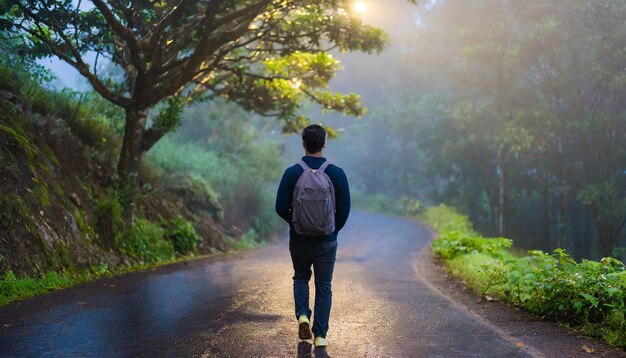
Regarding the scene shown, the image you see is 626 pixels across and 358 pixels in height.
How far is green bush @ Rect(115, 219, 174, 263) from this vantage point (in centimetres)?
1185

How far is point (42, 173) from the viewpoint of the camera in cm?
1023

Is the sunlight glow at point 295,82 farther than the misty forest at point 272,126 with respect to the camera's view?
Yes

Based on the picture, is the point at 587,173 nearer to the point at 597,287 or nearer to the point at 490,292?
the point at 490,292

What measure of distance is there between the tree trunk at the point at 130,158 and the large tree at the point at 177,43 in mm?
23

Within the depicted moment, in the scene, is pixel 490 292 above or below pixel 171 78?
below

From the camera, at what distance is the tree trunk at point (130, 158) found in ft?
41.1

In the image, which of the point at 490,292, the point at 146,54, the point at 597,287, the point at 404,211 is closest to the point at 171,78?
the point at 146,54

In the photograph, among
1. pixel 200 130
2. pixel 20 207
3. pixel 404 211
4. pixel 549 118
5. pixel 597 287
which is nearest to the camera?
pixel 597 287

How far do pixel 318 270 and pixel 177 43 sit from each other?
27.0 ft

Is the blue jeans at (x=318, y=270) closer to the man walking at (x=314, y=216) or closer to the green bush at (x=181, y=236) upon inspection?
the man walking at (x=314, y=216)

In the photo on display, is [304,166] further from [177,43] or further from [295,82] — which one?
[295,82]

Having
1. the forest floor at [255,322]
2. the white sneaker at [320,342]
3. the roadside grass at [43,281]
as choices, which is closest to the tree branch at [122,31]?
the roadside grass at [43,281]

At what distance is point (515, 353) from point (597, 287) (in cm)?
177

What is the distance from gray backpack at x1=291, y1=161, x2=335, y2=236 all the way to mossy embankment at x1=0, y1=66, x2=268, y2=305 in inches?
161
